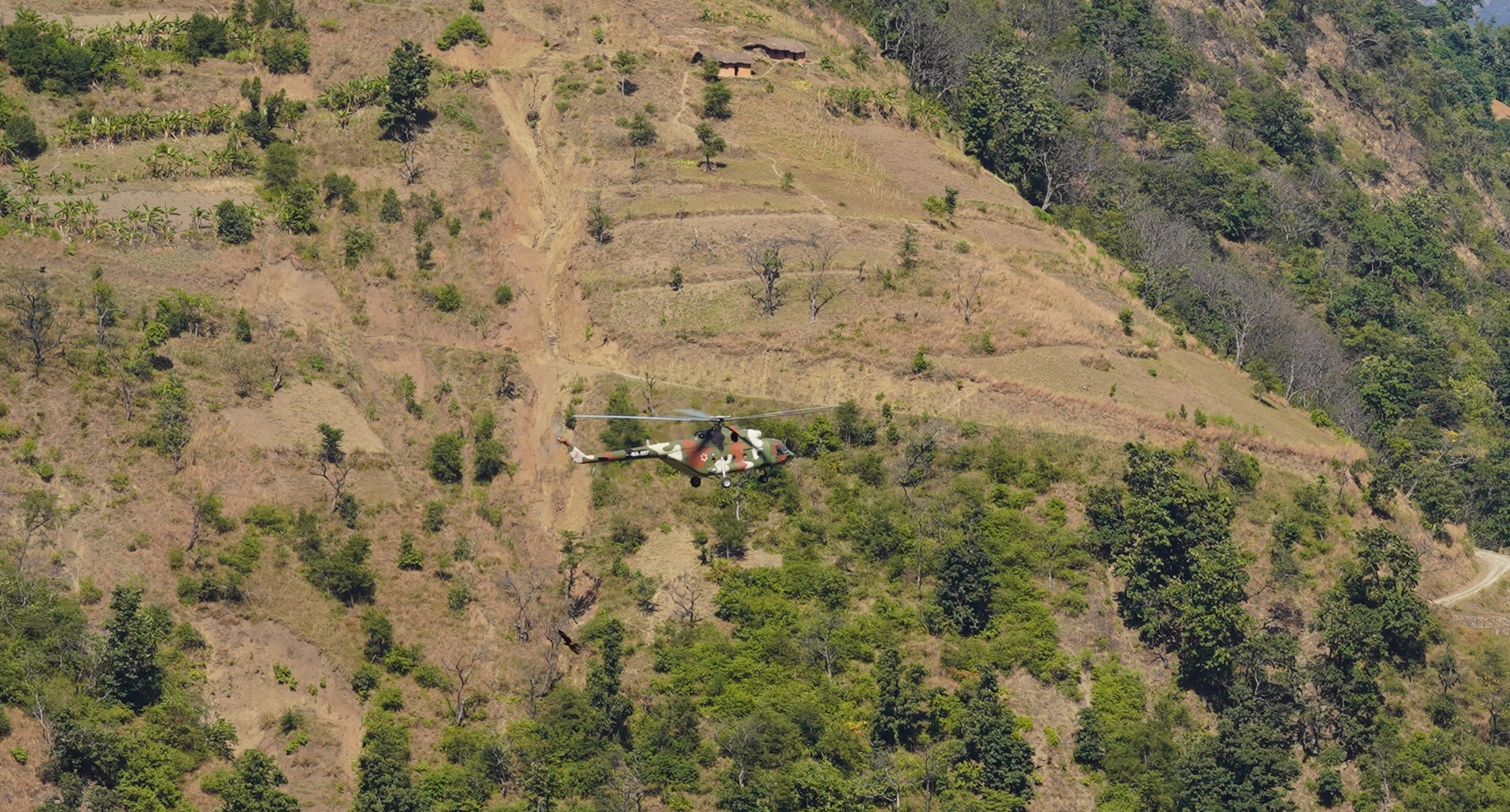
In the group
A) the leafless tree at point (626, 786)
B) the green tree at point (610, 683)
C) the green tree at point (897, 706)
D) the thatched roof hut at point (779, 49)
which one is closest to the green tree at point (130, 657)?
the green tree at point (610, 683)

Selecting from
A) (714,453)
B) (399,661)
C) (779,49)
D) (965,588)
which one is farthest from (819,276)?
(714,453)

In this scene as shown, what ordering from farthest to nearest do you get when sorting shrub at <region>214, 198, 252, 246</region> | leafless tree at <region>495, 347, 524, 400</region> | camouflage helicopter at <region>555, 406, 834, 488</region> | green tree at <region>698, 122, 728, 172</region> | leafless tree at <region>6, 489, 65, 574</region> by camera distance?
green tree at <region>698, 122, 728, 172</region>, shrub at <region>214, 198, 252, 246</region>, leafless tree at <region>495, 347, 524, 400</region>, leafless tree at <region>6, 489, 65, 574</region>, camouflage helicopter at <region>555, 406, 834, 488</region>

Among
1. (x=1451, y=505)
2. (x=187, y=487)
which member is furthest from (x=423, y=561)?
(x=1451, y=505)

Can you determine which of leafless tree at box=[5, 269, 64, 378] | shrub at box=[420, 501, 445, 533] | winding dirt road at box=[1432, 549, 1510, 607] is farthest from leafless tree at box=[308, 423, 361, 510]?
winding dirt road at box=[1432, 549, 1510, 607]

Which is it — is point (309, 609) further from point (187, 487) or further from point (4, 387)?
point (4, 387)

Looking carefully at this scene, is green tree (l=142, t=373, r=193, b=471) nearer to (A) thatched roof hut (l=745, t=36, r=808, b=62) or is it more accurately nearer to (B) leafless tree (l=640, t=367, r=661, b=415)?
(B) leafless tree (l=640, t=367, r=661, b=415)

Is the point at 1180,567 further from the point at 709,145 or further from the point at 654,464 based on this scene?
the point at 709,145
